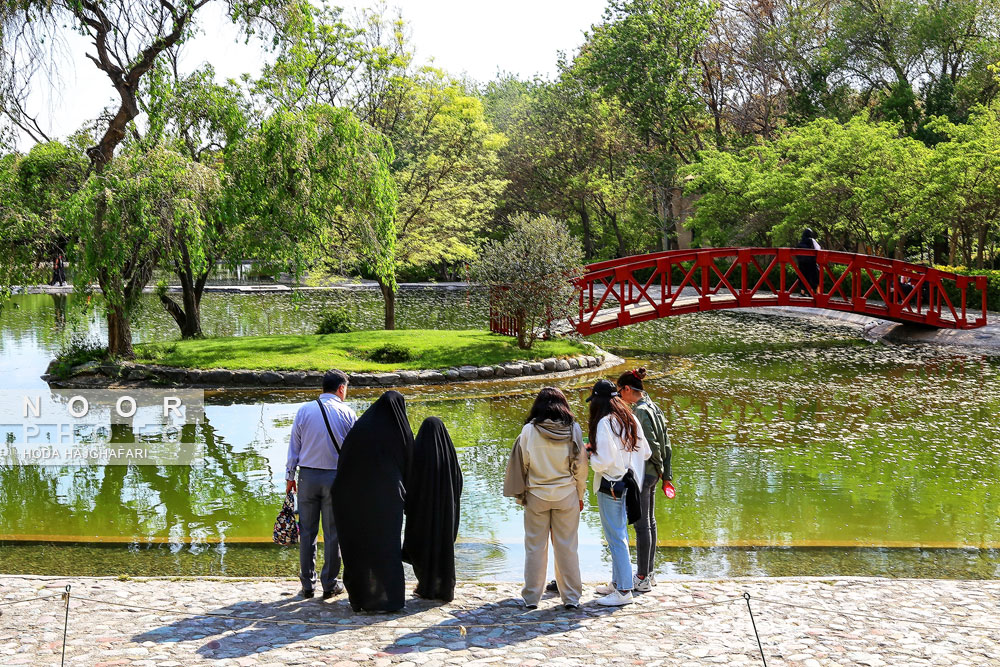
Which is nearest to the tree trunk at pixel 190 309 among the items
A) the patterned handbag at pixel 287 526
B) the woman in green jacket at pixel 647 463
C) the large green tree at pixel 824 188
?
the patterned handbag at pixel 287 526

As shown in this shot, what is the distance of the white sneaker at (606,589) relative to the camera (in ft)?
23.5

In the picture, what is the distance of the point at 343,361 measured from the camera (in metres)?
19.4

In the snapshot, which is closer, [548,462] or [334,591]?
[548,462]

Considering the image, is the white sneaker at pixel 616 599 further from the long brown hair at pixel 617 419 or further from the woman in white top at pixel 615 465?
the long brown hair at pixel 617 419

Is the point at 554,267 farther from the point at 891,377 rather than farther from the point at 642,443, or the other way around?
the point at 642,443

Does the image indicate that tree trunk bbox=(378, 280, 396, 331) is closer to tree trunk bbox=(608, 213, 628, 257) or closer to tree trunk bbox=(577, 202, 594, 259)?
tree trunk bbox=(608, 213, 628, 257)

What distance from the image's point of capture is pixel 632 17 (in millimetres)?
44250

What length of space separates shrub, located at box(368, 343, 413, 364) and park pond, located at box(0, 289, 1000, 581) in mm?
1603

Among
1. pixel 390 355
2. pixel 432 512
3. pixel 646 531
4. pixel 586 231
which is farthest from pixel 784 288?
pixel 586 231

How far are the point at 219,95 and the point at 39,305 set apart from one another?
2398cm

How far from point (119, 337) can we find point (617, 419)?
14852mm

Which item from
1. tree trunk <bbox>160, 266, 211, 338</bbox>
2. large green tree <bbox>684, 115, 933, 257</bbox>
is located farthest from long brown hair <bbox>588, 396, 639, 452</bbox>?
large green tree <bbox>684, 115, 933, 257</bbox>

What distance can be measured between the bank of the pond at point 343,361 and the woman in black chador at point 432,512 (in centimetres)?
1171

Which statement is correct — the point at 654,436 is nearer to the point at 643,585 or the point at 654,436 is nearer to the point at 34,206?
the point at 643,585
